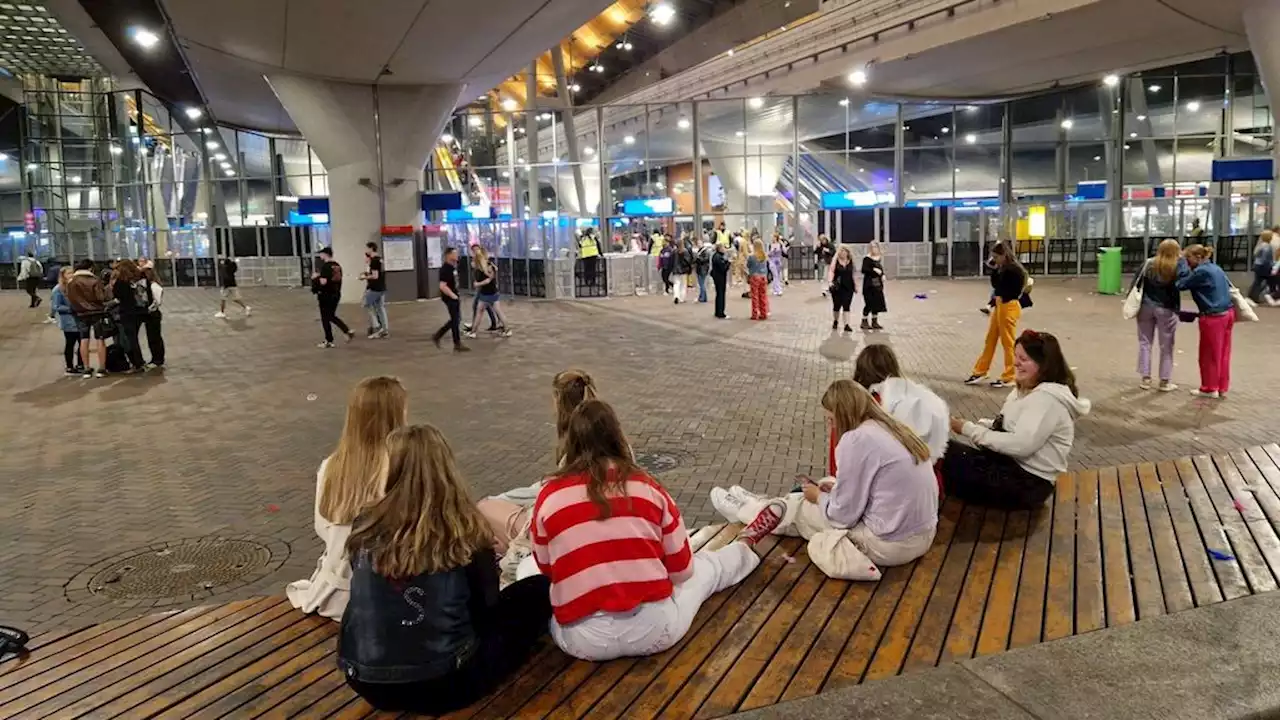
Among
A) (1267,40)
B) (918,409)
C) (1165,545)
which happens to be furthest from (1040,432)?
(1267,40)

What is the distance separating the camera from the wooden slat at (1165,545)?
4.24m

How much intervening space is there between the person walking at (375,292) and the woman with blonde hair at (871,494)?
42.1 ft

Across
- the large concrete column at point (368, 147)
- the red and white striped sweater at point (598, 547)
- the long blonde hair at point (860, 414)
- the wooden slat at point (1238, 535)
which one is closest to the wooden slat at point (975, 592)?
the long blonde hair at point (860, 414)

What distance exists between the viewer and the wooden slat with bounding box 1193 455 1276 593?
14.6 ft

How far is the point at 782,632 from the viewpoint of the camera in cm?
395

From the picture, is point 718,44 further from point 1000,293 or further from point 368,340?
point 1000,293

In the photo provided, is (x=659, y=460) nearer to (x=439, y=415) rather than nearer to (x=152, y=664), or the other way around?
(x=439, y=415)

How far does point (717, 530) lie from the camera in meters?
5.28

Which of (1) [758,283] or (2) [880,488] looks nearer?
(2) [880,488]

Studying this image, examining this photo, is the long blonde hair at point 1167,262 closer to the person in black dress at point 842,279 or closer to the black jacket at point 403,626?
the person in black dress at point 842,279

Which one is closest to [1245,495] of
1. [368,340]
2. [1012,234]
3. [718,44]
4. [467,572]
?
[467,572]

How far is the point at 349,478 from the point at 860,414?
7.61ft

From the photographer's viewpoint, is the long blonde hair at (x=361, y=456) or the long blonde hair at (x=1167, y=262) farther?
the long blonde hair at (x=1167, y=262)

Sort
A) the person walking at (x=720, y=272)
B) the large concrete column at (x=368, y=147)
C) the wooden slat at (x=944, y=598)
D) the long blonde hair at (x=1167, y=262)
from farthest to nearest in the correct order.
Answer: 1. the large concrete column at (x=368, y=147)
2. the person walking at (x=720, y=272)
3. the long blonde hair at (x=1167, y=262)
4. the wooden slat at (x=944, y=598)
